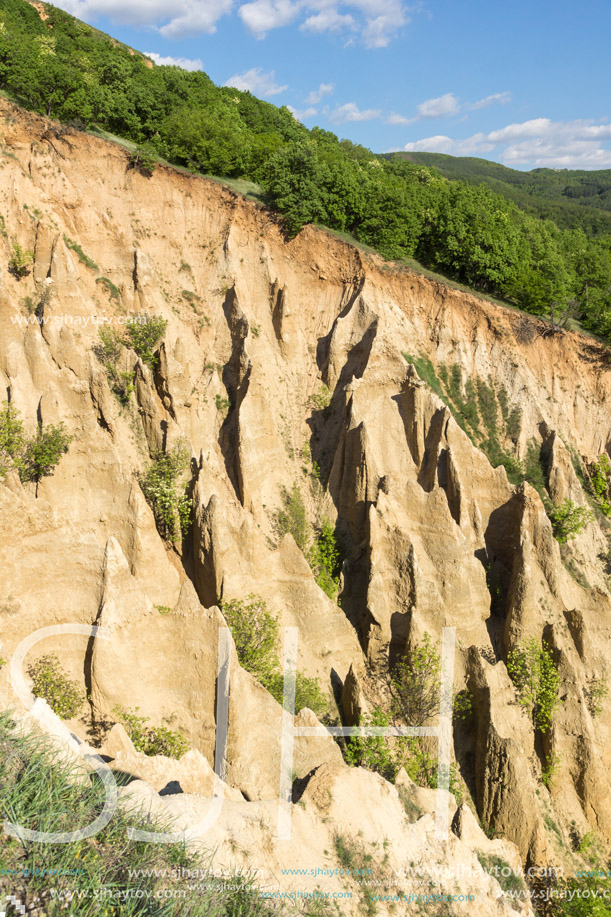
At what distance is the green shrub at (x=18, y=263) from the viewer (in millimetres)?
24859

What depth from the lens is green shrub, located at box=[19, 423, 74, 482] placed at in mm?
19938

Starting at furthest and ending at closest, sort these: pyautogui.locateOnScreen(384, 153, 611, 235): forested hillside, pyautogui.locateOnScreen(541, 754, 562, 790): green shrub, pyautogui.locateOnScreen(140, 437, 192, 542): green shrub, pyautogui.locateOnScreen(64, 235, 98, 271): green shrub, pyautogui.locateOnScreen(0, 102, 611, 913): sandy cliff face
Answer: pyautogui.locateOnScreen(384, 153, 611, 235): forested hillside < pyautogui.locateOnScreen(64, 235, 98, 271): green shrub < pyautogui.locateOnScreen(140, 437, 192, 542): green shrub < pyautogui.locateOnScreen(541, 754, 562, 790): green shrub < pyautogui.locateOnScreen(0, 102, 611, 913): sandy cliff face

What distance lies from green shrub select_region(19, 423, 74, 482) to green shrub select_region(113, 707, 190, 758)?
348 inches

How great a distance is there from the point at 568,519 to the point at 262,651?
16.3 meters

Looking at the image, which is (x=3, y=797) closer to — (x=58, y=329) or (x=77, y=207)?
(x=58, y=329)

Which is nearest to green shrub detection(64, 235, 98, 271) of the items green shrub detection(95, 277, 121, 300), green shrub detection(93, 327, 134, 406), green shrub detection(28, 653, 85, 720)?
green shrub detection(95, 277, 121, 300)

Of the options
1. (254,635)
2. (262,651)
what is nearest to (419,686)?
(262,651)

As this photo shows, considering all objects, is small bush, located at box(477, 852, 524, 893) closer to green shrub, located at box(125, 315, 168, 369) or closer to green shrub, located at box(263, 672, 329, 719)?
green shrub, located at box(263, 672, 329, 719)

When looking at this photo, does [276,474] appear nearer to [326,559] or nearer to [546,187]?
[326,559]

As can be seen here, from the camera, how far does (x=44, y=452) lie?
20016mm

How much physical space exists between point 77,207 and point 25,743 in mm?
26762

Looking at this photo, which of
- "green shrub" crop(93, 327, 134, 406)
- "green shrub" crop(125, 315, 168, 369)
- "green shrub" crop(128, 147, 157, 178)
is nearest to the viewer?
"green shrub" crop(93, 327, 134, 406)

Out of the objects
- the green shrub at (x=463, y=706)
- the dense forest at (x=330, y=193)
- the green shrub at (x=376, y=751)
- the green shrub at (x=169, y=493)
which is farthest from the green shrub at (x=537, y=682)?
the dense forest at (x=330, y=193)

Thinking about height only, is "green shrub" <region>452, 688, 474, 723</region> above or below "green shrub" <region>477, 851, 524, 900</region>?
above
